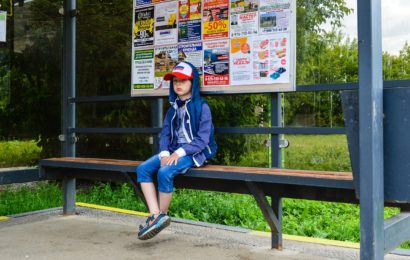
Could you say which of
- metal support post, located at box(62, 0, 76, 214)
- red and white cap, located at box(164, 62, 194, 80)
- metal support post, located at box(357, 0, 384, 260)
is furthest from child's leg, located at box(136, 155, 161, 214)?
metal support post, located at box(357, 0, 384, 260)

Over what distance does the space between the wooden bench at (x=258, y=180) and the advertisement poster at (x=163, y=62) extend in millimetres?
776

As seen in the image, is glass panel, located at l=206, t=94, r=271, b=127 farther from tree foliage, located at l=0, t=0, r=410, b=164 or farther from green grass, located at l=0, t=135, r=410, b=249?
tree foliage, located at l=0, t=0, r=410, b=164

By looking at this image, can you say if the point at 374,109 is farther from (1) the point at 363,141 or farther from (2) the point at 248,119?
(2) the point at 248,119

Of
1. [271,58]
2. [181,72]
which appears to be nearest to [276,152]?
[271,58]

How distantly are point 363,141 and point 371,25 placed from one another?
1.70 feet

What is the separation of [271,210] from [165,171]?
0.80 m

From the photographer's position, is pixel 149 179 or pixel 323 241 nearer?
pixel 149 179

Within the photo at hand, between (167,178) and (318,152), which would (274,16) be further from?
(167,178)

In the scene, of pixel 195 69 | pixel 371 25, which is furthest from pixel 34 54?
pixel 371 25

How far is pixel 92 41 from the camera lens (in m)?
5.63

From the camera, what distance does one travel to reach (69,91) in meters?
5.42

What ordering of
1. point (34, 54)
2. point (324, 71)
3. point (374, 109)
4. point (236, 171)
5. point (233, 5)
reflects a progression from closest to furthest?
point (374, 109) → point (236, 171) → point (324, 71) → point (233, 5) → point (34, 54)

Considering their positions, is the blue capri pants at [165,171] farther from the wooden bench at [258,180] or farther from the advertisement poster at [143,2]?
the advertisement poster at [143,2]

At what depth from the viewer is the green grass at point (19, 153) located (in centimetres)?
516
